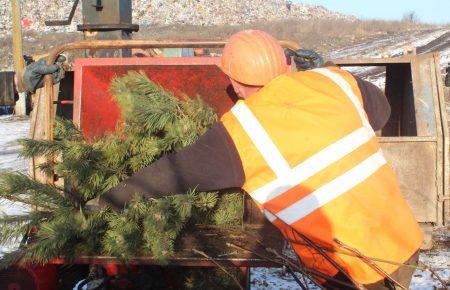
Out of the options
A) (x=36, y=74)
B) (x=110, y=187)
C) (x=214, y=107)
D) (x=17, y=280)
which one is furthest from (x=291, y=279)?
(x=36, y=74)

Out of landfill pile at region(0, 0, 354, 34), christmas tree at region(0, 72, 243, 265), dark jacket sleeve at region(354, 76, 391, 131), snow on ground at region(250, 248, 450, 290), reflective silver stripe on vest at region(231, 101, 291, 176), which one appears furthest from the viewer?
landfill pile at region(0, 0, 354, 34)

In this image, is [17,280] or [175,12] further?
[175,12]

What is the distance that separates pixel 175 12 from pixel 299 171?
38881 millimetres

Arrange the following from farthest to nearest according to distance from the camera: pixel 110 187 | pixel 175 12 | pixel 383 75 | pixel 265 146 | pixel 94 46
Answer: pixel 175 12 → pixel 383 75 → pixel 94 46 → pixel 110 187 → pixel 265 146

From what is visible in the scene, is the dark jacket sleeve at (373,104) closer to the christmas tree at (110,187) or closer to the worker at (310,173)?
the worker at (310,173)

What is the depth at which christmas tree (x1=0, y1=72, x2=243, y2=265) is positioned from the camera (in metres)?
2.56

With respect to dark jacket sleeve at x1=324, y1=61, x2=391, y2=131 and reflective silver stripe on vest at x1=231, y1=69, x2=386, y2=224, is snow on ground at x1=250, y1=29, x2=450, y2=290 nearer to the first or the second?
dark jacket sleeve at x1=324, y1=61, x2=391, y2=131

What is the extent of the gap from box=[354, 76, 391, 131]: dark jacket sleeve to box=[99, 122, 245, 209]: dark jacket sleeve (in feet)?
2.20

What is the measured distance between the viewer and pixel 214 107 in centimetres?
406

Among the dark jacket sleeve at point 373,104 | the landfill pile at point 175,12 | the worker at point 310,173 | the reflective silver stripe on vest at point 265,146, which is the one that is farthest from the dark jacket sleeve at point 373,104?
the landfill pile at point 175,12

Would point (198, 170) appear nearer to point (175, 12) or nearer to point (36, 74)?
point (36, 74)

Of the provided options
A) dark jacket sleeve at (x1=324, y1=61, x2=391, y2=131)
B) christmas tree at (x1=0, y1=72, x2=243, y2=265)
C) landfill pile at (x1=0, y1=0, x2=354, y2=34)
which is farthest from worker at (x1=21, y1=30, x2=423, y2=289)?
landfill pile at (x1=0, y1=0, x2=354, y2=34)

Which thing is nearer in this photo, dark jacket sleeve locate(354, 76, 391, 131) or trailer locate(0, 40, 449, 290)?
dark jacket sleeve locate(354, 76, 391, 131)

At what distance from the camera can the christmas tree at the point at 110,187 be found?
2.56 metres
